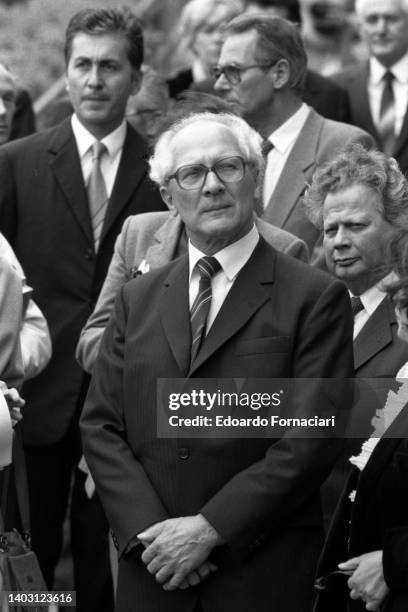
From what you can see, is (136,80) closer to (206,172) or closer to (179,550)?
(206,172)

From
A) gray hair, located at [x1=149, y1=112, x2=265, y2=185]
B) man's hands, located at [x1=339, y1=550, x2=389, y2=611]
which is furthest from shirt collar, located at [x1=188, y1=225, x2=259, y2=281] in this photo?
man's hands, located at [x1=339, y1=550, x2=389, y2=611]

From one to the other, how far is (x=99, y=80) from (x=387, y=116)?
6.30 ft

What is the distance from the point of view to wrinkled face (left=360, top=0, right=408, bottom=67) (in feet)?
26.2

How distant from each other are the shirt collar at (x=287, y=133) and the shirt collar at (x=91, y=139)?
2.38 feet

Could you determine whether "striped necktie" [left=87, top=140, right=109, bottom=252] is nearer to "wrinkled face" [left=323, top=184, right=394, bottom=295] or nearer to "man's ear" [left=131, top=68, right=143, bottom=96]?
"man's ear" [left=131, top=68, right=143, bottom=96]

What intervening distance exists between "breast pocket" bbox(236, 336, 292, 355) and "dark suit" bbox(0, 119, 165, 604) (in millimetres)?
1856

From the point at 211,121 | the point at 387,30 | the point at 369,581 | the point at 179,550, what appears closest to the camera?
the point at 369,581

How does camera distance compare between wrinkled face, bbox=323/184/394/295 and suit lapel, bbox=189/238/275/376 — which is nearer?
suit lapel, bbox=189/238/275/376

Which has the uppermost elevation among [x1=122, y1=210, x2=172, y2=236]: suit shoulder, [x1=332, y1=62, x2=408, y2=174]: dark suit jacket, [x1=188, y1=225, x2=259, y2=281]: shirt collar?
[x1=332, y1=62, x2=408, y2=174]: dark suit jacket

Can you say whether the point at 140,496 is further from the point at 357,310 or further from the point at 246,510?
the point at 357,310

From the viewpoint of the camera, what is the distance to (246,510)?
14.7 ft

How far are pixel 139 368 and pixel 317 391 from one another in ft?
2.02

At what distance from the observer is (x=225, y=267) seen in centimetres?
489

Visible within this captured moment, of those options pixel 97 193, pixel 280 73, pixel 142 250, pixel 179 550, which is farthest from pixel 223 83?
pixel 179 550
